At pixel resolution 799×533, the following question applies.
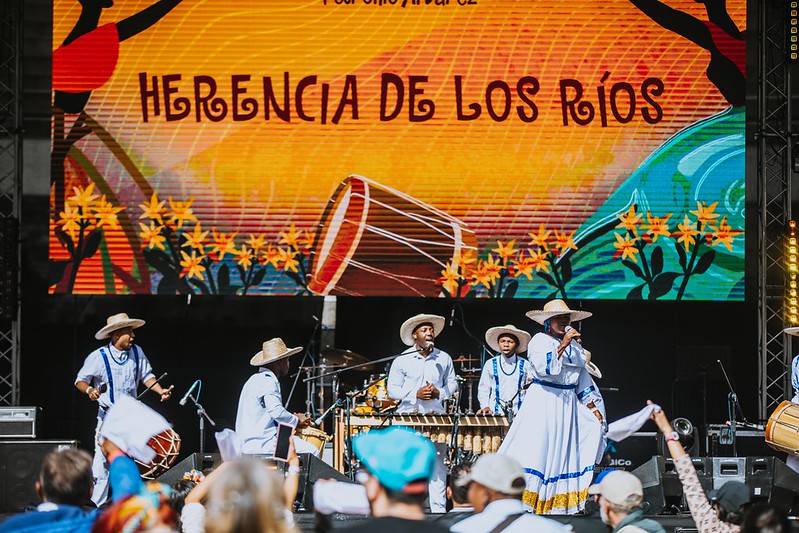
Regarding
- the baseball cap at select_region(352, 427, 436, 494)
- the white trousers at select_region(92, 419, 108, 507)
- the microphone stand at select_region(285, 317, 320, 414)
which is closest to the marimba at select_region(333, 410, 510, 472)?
the microphone stand at select_region(285, 317, 320, 414)

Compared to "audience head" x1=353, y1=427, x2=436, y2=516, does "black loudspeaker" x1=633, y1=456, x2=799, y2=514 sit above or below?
below

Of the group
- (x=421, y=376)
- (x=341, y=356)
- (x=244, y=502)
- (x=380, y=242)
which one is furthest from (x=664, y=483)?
(x=244, y=502)

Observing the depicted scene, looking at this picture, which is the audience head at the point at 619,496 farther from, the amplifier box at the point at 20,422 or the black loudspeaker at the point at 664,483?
the amplifier box at the point at 20,422

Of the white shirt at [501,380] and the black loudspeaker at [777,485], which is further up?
the white shirt at [501,380]

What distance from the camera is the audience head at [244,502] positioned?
104 inches

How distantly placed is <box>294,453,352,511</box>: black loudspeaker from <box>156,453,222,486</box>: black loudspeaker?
0.93 m

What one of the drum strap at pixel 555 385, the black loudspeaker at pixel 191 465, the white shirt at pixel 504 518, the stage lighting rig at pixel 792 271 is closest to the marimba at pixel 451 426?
the drum strap at pixel 555 385

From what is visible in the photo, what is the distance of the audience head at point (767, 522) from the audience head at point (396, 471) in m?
1.55

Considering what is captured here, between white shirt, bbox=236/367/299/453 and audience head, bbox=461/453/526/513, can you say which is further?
white shirt, bbox=236/367/299/453

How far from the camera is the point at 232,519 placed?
265cm

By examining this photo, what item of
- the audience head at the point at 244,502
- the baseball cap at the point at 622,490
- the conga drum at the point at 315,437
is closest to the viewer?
the audience head at the point at 244,502

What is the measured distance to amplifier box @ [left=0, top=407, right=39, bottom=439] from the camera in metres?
11.0

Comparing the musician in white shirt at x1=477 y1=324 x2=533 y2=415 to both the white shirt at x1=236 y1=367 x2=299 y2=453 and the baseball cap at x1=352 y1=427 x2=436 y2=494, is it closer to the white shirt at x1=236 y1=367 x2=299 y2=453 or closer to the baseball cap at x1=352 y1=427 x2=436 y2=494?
the white shirt at x1=236 y1=367 x2=299 y2=453

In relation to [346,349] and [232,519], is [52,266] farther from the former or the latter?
[232,519]
